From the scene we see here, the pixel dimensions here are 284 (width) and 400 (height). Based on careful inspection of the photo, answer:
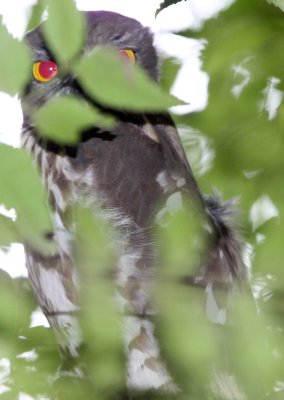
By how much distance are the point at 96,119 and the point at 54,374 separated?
2.53 feet

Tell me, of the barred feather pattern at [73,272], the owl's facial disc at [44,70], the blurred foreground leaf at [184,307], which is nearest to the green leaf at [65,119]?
the blurred foreground leaf at [184,307]

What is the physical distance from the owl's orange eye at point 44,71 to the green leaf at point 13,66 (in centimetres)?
112

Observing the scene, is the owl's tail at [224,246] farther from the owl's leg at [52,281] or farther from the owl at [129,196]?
the owl's leg at [52,281]

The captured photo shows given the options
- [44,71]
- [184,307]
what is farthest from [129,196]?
[184,307]

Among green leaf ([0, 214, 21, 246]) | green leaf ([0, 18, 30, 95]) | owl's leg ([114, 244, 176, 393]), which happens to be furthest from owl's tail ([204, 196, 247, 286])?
green leaf ([0, 18, 30, 95])

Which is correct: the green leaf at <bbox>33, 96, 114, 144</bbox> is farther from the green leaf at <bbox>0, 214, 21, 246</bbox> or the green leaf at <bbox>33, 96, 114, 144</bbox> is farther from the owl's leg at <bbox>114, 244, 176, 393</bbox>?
the owl's leg at <bbox>114, 244, 176, 393</bbox>

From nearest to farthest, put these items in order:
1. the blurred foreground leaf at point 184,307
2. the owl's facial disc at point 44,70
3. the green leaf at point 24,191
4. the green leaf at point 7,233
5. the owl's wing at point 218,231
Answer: the green leaf at point 24,191 → the green leaf at point 7,233 → the blurred foreground leaf at point 184,307 → the owl's facial disc at point 44,70 → the owl's wing at point 218,231

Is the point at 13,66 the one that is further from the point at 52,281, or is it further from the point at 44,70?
the point at 52,281

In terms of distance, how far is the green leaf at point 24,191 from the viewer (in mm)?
858

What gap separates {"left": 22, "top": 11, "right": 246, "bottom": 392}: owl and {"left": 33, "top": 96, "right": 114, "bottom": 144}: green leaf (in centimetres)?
138

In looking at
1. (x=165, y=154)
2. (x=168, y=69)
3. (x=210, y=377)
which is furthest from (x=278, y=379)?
(x=165, y=154)

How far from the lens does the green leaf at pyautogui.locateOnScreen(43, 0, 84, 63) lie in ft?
3.02

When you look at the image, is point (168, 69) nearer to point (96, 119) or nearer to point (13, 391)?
point (13, 391)

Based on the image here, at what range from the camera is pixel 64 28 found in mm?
936
